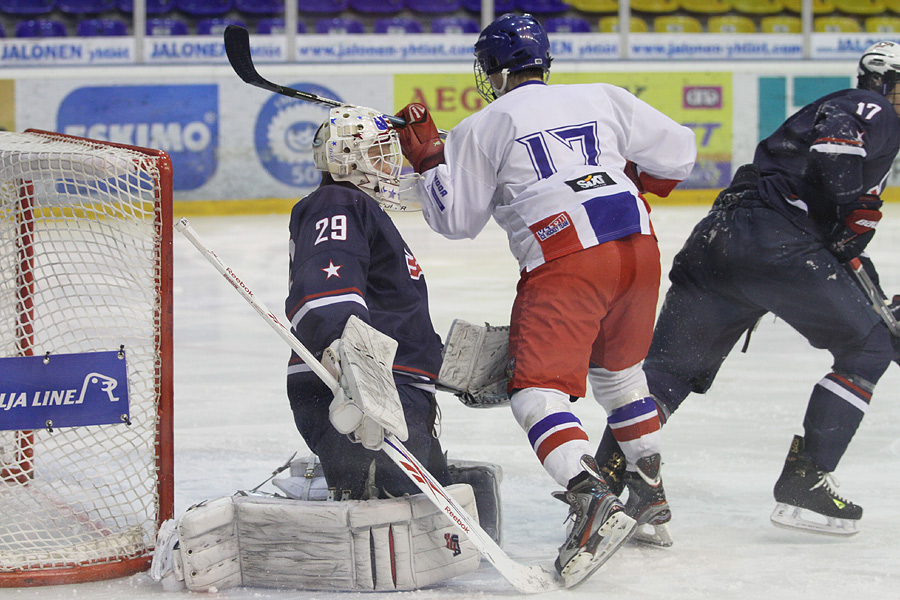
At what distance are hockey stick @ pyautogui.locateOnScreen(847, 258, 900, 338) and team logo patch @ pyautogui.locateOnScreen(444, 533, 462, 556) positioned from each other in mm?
1072

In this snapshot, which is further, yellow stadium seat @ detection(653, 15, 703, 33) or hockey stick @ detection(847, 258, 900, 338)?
yellow stadium seat @ detection(653, 15, 703, 33)

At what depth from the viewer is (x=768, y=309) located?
236cm

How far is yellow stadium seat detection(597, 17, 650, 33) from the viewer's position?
36.9ft

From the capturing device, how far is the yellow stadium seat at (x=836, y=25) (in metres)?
11.1

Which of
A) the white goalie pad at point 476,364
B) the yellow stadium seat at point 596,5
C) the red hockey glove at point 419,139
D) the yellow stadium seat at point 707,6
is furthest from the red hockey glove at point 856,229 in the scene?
the yellow stadium seat at point 707,6

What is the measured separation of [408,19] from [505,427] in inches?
349

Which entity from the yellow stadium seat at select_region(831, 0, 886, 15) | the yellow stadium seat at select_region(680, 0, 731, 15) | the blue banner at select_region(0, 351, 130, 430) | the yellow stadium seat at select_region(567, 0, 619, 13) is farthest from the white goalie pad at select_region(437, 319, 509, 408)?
the yellow stadium seat at select_region(831, 0, 886, 15)

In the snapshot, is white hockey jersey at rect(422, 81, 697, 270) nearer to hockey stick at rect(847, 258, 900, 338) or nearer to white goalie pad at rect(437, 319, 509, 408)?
white goalie pad at rect(437, 319, 509, 408)

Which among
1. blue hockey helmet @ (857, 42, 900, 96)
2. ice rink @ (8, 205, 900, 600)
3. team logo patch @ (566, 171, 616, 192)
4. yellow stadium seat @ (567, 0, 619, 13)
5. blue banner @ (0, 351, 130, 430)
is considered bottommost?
ice rink @ (8, 205, 900, 600)

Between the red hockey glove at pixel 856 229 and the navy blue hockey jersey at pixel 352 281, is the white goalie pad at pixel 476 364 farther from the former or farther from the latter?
the red hockey glove at pixel 856 229

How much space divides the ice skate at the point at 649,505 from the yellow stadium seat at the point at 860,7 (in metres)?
10.8

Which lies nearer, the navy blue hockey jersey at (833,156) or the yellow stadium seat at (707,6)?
the navy blue hockey jersey at (833,156)

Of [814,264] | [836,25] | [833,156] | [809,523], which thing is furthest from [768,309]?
[836,25]

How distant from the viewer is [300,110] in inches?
387
